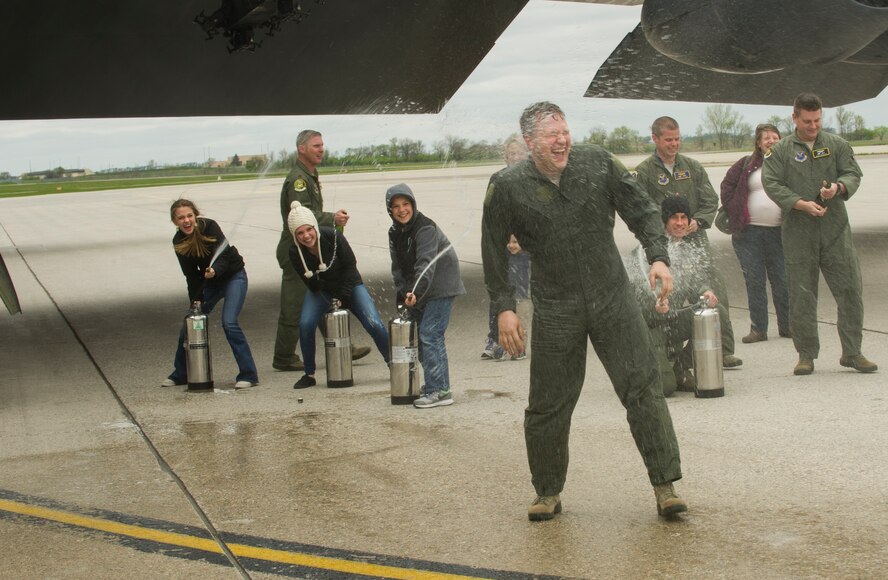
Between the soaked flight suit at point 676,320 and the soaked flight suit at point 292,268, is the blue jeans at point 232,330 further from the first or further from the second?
the soaked flight suit at point 676,320

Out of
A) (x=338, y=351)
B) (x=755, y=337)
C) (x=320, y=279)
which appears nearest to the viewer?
(x=338, y=351)

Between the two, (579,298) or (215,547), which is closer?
(215,547)

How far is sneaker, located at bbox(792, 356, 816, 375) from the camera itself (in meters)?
7.84

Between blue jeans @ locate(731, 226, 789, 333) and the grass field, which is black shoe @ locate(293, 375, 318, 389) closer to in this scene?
blue jeans @ locate(731, 226, 789, 333)

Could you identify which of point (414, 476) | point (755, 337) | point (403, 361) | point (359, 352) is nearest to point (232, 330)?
point (359, 352)

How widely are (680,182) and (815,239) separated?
1.10 metres

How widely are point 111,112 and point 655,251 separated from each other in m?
8.86

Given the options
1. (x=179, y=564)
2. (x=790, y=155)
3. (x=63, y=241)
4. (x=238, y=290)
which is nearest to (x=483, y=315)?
(x=238, y=290)

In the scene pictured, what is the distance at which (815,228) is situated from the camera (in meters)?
7.98

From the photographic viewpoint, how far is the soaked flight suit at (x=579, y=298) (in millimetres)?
4852

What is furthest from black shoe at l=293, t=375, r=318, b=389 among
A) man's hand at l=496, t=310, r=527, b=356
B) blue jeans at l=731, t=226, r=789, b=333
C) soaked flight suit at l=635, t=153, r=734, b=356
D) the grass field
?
the grass field

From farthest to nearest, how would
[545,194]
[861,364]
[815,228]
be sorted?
1. [815,228]
2. [861,364]
3. [545,194]

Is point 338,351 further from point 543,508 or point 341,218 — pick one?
point 543,508

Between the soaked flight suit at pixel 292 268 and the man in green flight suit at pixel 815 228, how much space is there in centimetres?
375
